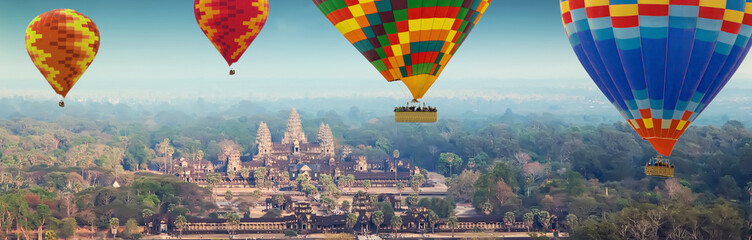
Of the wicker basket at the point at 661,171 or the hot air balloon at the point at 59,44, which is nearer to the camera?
the wicker basket at the point at 661,171

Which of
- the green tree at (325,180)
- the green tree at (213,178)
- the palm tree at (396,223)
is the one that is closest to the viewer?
the palm tree at (396,223)

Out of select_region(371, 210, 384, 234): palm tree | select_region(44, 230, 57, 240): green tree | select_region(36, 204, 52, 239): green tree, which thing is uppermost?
select_region(36, 204, 52, 239): green tree

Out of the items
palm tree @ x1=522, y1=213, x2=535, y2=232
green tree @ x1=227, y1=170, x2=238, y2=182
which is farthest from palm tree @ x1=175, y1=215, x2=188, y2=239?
green tree @ x1=227, y1=170, x2=238, y2=182

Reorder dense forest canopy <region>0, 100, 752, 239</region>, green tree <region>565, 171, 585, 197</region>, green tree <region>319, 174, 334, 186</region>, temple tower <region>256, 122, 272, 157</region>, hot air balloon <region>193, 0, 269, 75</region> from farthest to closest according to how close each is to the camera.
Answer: temple tower <region>256, 122, 272, 157</region>
green tree <region>319, 174, 334, 186</region>
green tree <region>565, 171, 585, 197</region>
dense forest canopy <region>0, 100, 752, 239</region>
hot air balloon <region>193, 0, 269, 75</region>

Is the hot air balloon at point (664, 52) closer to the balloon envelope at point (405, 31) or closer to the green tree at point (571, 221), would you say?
the balloon envelope at point (405, 31)

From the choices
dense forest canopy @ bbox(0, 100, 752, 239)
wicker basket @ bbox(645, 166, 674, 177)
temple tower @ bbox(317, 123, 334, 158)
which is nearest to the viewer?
wicker basket @ bbox(645, 166, 674, 177)

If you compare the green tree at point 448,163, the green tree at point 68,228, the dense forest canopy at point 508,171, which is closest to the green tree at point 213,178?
the dense forest canopy at point 508,171

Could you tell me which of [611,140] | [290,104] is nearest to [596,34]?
[611,140]

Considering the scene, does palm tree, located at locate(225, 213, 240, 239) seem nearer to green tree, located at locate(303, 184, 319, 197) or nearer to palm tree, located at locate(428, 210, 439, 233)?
palm tree, located at locate(428, 210, 439, 233)

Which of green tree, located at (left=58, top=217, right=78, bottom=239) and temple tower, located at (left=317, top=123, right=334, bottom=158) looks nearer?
green tree, located at (left=58, top=217, right=78, bottom=239)
